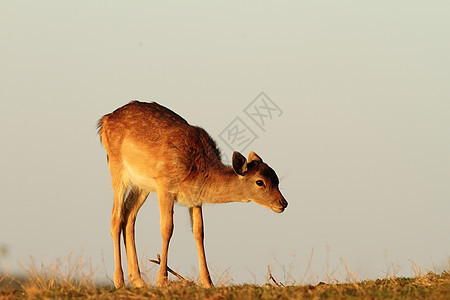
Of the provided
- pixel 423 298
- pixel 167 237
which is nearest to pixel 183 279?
pixel 167 237

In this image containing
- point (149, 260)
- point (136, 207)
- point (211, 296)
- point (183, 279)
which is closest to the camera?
point (211, 296)

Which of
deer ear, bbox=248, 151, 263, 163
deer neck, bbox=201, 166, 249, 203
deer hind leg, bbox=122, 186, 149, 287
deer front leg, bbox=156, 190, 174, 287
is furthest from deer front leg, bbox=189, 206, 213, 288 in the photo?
deer ear, bbox=248, 151, 263, 163

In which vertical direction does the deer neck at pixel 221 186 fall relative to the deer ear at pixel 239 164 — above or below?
below

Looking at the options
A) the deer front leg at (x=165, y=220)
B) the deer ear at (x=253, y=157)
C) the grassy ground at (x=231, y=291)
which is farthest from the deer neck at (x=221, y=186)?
the grassy ground at (x=231, y=291)

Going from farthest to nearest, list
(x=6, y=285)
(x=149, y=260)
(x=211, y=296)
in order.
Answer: (x=149, y=260) → (x=6, y=285) → (x=211, y=296)

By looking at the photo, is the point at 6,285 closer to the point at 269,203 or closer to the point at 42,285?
the point at 42,285

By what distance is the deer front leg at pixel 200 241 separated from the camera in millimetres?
11289

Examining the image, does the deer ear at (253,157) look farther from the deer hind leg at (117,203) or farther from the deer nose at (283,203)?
the deer hind leg at (117,203)

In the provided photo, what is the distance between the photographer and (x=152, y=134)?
12.1 meters

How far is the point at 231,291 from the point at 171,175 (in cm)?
359

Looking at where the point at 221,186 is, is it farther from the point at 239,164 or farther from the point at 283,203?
the point at 283,203

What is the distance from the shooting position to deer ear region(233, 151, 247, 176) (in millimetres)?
11773

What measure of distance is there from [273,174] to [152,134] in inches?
90.7

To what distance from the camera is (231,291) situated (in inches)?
336
